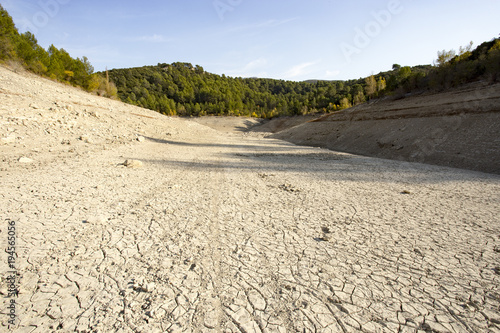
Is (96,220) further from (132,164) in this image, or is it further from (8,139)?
(8,139)

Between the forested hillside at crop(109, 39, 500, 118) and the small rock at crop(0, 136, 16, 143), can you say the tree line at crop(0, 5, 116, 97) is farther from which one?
the forested hillside at crop(109, 39, 500, 118)

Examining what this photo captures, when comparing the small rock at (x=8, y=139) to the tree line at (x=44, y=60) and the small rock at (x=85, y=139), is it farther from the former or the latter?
the tree line at (x=44, y=60)

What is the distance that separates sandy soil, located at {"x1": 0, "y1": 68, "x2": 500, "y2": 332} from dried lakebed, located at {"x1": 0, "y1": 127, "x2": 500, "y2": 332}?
0.7 inches

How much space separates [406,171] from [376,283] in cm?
881

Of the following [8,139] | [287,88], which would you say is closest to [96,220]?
[8,139]

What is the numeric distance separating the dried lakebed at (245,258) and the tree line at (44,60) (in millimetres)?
24810

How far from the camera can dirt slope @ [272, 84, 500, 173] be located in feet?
37.1

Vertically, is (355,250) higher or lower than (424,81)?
lower

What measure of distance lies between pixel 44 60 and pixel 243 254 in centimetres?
3459

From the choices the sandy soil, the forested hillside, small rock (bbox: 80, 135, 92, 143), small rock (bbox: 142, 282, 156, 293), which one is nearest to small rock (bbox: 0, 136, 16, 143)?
the sandy soil

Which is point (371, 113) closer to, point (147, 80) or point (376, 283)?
point (376, 283)

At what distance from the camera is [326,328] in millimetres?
2176

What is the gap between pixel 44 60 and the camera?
81.4 feet

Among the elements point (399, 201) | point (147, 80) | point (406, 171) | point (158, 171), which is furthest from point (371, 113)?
point (147, 80)
